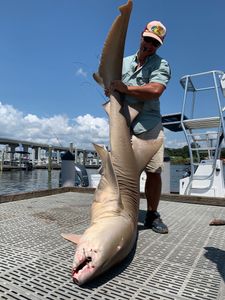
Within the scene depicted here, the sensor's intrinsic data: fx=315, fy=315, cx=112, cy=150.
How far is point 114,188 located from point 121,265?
0.79 metres

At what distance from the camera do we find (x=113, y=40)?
360 centimetres

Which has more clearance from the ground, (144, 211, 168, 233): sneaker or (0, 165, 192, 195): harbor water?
(144, 211, 168, 233): sneaker

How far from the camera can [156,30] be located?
12.7ft

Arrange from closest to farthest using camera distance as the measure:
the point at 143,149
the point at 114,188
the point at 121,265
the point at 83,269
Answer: the point at 83,269 < the point at 121,265 < the point at 114,188 < the point at 143,149

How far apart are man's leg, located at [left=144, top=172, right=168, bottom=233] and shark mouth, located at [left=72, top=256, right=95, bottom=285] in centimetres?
178

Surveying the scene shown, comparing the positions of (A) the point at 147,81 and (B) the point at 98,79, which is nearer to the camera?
(B) the point at 98,79

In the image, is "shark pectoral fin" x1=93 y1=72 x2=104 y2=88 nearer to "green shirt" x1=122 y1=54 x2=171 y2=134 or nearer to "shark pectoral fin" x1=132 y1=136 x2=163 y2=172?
"green shirt" x1=122 y1=54 x2=171 y2=134

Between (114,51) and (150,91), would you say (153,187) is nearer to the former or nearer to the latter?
(150,91)

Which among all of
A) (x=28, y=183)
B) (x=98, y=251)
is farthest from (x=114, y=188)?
(x=28, y=183)

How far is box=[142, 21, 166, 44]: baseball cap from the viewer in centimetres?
388

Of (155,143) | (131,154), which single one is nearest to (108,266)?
(131,154)

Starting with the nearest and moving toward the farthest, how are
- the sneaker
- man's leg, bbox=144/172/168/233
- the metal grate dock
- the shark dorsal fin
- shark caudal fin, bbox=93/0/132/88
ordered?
the metal grate dock → shark caudal fin, bbox=93/0/132/88 → the shark dorsal fin → the sneaker → man's leg, bbox=144/172/168/233

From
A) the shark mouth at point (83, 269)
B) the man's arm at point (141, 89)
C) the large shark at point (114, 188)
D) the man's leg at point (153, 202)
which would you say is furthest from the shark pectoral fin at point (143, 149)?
the shark mouth at point (83, 269)

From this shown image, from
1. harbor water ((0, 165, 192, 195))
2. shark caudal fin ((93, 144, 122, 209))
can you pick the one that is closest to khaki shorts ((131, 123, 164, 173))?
shark caudal fin ((93, 144, 122, 209))
